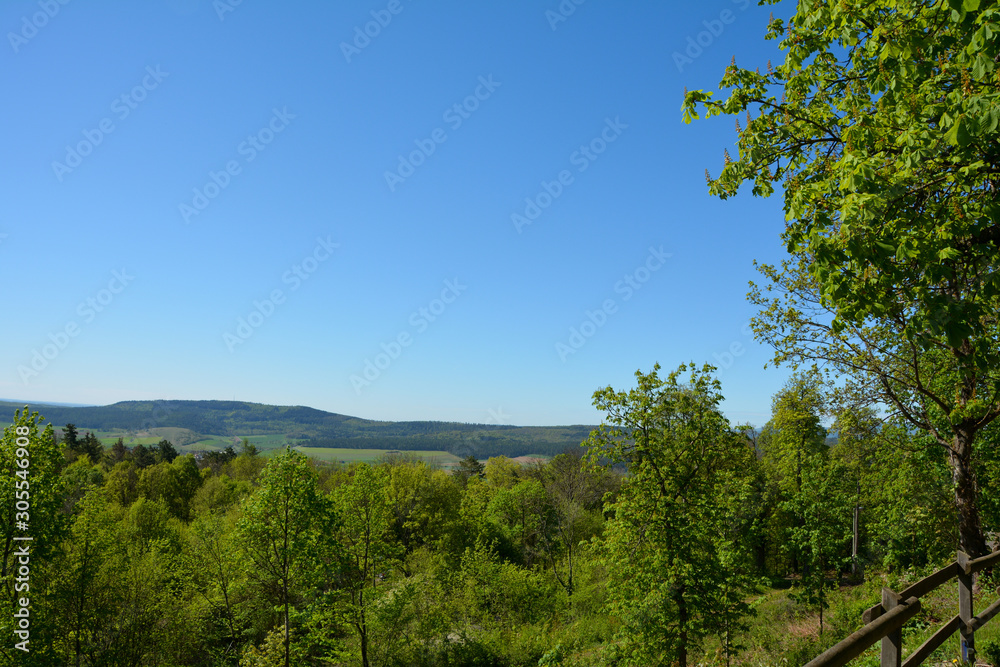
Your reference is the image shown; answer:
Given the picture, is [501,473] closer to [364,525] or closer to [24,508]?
[364,525]

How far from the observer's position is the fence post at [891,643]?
14.3 ft

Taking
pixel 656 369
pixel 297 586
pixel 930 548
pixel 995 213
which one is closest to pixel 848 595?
pixel 930 548

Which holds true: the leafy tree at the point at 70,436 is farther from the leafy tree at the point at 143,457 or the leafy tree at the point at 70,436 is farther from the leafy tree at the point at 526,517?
the leafy tree at the point at 526,517

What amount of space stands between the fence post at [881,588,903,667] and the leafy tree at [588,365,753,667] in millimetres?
9021

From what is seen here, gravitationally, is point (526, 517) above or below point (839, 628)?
below

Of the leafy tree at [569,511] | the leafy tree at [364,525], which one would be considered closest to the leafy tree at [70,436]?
the leafy tree at [569,511]

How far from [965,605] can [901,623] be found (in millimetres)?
2838

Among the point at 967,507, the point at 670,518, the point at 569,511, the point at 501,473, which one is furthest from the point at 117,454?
the point at 967,507

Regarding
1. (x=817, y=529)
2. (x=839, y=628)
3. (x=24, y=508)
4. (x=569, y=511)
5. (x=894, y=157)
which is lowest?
(x=569, y=511)

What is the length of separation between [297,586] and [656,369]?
1758 cm

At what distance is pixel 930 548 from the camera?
19828 mm

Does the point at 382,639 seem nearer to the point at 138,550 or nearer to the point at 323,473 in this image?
the point at 138,550

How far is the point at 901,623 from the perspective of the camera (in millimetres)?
4270

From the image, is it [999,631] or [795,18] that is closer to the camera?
[795,18]
